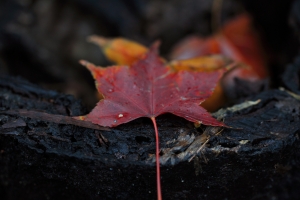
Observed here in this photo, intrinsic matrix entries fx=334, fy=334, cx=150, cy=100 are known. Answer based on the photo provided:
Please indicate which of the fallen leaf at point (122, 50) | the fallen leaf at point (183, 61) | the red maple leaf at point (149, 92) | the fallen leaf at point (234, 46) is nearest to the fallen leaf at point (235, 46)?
the fallen leaf at point (234, 46)

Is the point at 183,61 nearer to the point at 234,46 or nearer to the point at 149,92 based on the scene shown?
the point at 149,92

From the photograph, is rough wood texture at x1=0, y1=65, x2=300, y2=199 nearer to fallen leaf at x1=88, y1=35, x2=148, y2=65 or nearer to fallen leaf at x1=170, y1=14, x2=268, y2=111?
fallen leaf at x1=88, y1=35, x2=148, y2=65

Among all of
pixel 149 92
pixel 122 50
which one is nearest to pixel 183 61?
pixel 122 50

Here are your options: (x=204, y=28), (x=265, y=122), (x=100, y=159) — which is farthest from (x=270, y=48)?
(x=100, y=159)

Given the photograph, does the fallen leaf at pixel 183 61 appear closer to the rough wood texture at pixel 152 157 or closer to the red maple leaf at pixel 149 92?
the red maple leaf at pixel 149 92

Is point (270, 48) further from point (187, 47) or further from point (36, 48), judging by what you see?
point (36, 48)

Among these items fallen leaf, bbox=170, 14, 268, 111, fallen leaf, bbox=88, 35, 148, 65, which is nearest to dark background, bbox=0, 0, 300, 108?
fallen leaf, bbox=170, 14, 268, 111
